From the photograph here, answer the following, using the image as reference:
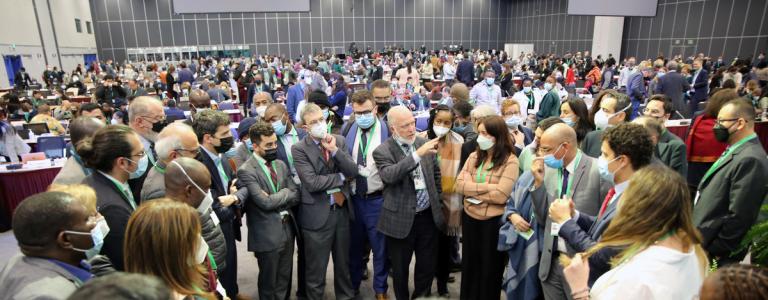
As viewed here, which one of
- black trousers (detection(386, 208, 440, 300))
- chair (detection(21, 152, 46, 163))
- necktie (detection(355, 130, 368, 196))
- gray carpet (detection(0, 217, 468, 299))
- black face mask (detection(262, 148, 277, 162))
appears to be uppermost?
black face mask (detection(262, 148, 277, 162))

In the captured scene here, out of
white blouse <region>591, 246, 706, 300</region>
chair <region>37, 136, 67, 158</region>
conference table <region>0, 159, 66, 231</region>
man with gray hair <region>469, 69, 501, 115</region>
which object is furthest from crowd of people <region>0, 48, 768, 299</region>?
chair <region>37, 136, 67, 158</region>

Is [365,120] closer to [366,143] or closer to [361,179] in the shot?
[366,143]

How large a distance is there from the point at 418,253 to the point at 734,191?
2.31 metres

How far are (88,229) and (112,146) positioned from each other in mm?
707

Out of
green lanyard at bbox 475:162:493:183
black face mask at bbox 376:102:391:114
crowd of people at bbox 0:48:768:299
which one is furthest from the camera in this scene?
black face mask at bbox 376:102:391:114

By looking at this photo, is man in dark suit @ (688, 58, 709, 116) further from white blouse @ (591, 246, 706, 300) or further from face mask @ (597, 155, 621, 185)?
white blouse @ (591, 246, 706, 300)

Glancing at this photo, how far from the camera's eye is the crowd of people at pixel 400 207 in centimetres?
161

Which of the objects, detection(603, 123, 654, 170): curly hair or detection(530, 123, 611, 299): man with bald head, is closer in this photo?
detection(603, 123, 654, 170): curly hair

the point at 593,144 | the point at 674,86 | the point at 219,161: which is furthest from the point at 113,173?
the point at 674,86

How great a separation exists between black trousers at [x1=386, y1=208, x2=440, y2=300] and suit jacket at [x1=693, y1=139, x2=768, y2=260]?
1.91 m

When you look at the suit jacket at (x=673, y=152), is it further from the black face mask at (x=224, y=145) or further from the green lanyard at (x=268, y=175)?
the black face mask at (x=224, y=145)

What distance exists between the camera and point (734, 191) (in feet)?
9.06

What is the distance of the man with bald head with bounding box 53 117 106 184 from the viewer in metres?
2.75

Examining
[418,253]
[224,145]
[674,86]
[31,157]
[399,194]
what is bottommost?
[418,253]
